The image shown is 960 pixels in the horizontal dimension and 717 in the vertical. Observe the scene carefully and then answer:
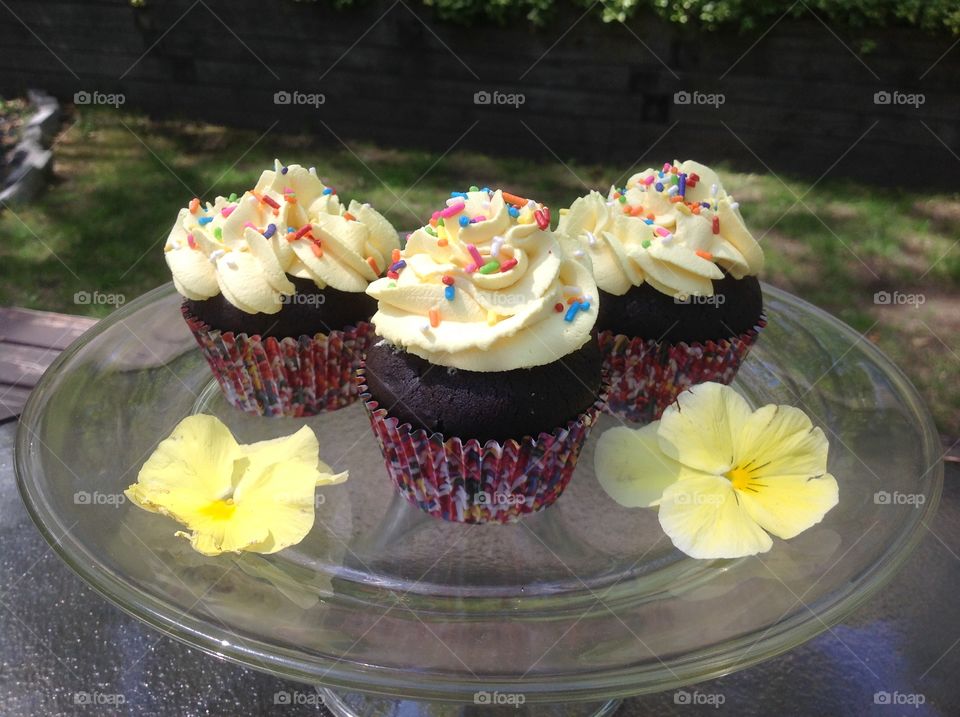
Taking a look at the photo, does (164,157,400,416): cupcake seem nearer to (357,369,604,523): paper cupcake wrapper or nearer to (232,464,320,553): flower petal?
(357,369,604,523): paper cupcake wrapper

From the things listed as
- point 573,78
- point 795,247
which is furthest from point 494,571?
point 573,78

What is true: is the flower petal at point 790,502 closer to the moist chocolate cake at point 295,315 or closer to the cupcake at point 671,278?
the cupcake at point 671,278

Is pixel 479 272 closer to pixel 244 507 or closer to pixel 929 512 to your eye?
pixel 244 507

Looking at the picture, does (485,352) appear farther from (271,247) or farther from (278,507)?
(271,247)

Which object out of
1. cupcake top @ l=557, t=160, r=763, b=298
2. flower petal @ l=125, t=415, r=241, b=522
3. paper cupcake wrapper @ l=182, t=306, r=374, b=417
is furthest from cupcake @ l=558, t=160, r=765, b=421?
flower petal @ l=125, t=415, r=241, b=522

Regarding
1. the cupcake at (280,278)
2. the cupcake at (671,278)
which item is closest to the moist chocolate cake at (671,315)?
the cupcake at (671,278)

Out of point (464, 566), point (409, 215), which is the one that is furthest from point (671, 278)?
point (409, 215)
